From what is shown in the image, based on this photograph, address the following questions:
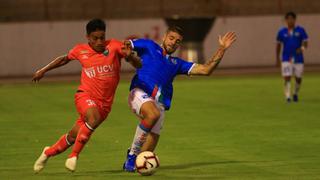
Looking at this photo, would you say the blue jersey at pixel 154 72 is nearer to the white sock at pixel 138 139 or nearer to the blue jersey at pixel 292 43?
the white sock at pixel 138 139

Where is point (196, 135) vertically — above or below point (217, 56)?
below

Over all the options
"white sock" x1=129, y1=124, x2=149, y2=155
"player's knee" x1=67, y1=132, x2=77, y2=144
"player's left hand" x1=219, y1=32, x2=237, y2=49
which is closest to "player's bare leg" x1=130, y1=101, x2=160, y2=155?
"white sock" x1=129, y1=124, x2=149, y2=155

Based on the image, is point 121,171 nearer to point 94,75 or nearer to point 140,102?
point 140,102

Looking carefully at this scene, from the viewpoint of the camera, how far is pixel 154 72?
42.2 ft

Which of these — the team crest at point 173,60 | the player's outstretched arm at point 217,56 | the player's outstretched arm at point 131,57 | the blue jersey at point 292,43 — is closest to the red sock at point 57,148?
the player's outstretched arm at point 131,57

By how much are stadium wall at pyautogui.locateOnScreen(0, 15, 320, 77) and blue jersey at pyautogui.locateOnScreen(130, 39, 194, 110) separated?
3103 cm

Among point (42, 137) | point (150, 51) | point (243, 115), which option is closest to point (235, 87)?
point (243, 115)

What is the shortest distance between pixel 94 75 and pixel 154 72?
890 millimetres

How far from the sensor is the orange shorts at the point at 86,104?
40.5ft

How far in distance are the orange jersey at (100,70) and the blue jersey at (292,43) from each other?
14.5 metres

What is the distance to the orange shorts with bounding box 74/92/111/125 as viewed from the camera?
40.5 ft

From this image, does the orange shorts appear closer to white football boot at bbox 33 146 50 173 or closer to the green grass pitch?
white football boot at bbox 33 146 50 173

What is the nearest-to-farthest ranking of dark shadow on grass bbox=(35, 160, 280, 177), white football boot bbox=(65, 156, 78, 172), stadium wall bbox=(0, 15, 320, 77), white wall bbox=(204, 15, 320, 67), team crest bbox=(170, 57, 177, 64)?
1. white football boot bbox=(65, 156, 78, 172)
2. dark shadow on grass bbox=(35, 160, 280, 177)
3. team crest bbox=(170, 57, 177, 64)
4. stadium wall bbox=(0, 15, 320, 77)
5. white wall bbox=(204, 15, 320, 67)

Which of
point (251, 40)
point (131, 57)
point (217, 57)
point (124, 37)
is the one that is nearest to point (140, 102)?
point (131, 57)
